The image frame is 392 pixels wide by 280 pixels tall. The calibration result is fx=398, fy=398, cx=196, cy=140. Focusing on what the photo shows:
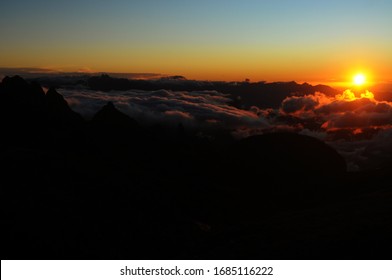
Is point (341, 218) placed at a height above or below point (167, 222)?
above

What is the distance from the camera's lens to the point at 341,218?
66250 millimetres

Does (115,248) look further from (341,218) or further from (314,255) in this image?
(341,218)

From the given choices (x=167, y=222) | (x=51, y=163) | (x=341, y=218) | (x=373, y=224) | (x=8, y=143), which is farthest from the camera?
(x=8, y=143)

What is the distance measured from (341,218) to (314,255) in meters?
19.7

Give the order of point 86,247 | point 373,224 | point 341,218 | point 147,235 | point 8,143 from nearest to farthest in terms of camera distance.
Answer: point 373,224 → point 86,247 → point 341,218 → point 147,235 → point 8,143

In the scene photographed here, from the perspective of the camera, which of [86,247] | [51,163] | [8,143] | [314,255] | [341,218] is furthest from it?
[8,143]

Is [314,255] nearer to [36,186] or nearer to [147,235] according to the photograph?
[147,235]

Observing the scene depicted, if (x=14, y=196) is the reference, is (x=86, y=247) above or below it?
below

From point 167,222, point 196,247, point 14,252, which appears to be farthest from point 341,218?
point 14,252

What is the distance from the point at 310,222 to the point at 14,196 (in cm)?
5139

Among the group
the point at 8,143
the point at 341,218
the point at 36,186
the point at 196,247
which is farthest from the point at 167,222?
the point at 8,143

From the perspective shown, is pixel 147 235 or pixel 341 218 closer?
pixel 341 218

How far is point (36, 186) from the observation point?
74.8 meters

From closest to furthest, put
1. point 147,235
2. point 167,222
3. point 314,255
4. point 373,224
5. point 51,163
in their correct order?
1. point 314,255
2. point 373,224
3. point 147,235
4. point 167,222
5. point 51,163
